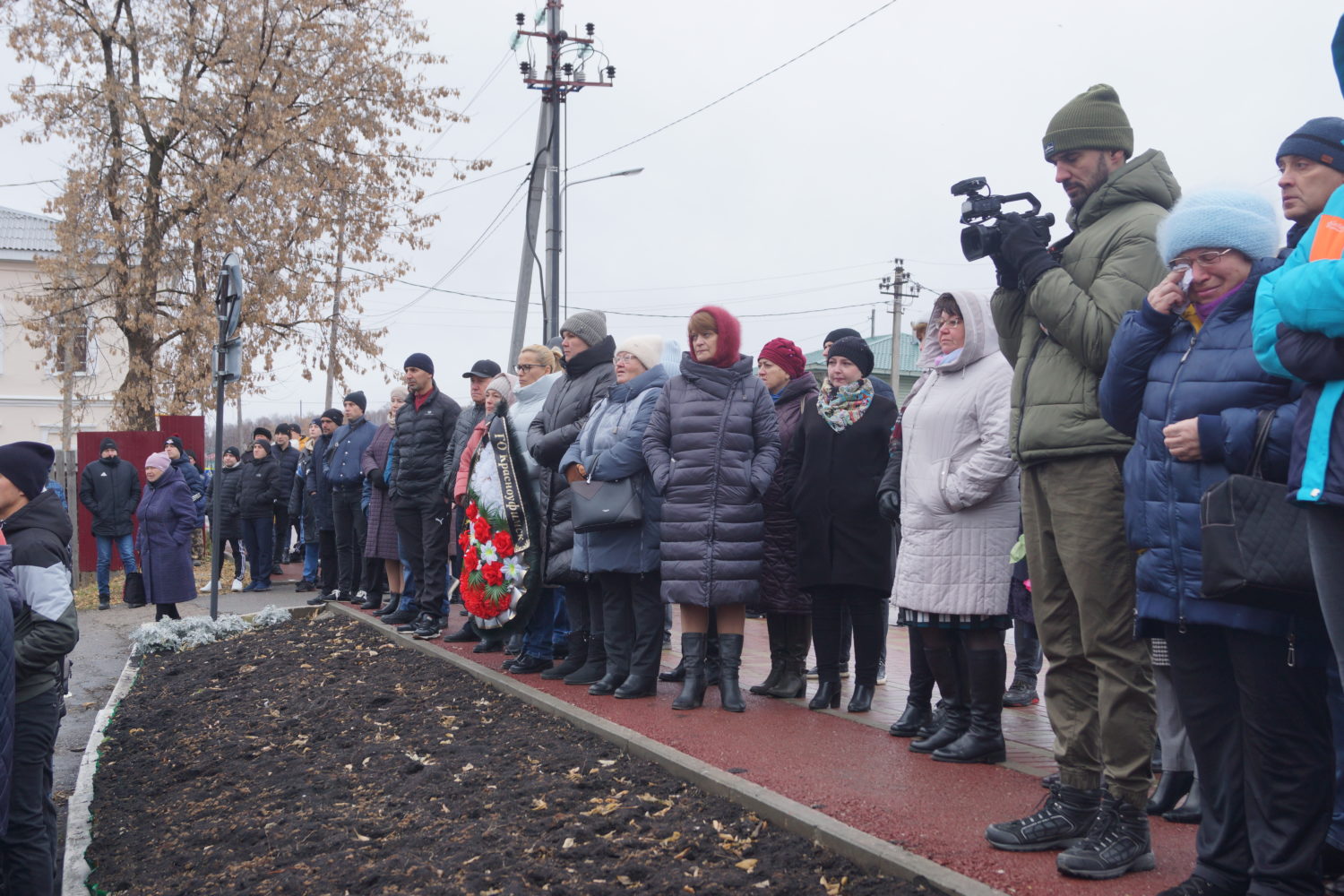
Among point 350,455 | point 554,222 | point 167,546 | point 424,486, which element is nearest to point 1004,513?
point 424,486

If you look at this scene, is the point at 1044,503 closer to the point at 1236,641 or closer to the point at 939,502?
the point at 1236,641

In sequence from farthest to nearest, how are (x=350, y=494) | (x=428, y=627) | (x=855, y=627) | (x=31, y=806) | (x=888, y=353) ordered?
(x=888, y=353), (x=350, y=494), (x=428, y=627), (x=855, y=627), (x=31, y=806)

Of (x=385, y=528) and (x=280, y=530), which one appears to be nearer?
(x=385, y=528)

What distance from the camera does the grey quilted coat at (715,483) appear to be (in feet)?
20.9

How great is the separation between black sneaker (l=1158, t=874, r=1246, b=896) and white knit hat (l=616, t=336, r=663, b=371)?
4.57 metres

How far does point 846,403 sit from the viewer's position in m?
6.44

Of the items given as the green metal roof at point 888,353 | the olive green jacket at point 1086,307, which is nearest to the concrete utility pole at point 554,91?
the olive green jacket at point 1086,307

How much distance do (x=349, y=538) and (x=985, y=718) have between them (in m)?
9.01

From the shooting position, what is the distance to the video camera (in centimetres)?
411

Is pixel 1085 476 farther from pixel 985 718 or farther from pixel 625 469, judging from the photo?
pixel 625 469

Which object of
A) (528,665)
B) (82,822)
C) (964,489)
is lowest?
(82,822)

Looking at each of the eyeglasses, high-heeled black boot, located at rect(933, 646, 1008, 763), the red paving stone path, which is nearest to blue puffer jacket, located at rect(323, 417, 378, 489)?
the red paving stone path

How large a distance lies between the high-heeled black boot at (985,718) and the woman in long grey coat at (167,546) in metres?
9.80

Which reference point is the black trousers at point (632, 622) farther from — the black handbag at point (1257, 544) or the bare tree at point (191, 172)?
the bare tree at point (191, 172)
